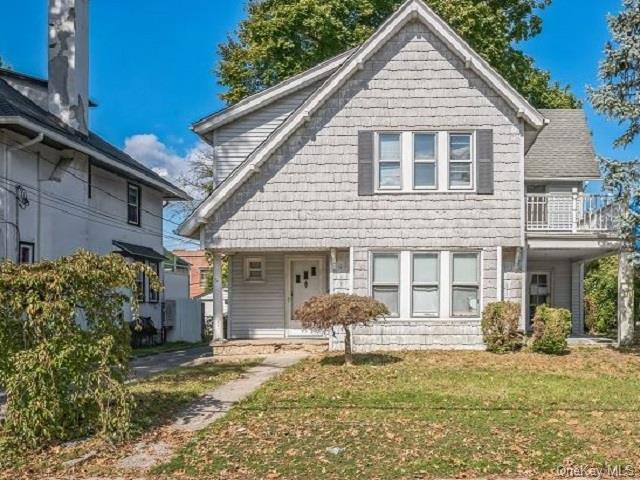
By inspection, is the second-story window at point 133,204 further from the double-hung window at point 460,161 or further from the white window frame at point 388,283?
the double-hung window at point 460,161

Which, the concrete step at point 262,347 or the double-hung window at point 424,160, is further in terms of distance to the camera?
the concrete step at point 262,347

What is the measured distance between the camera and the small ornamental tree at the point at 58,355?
7746 millimetres

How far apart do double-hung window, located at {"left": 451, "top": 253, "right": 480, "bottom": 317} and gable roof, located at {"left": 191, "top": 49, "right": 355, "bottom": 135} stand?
6.57 metres

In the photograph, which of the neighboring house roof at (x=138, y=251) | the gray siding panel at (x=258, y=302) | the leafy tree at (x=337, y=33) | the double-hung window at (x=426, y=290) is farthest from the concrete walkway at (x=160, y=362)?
the leafy tree at (x=337, y=33)

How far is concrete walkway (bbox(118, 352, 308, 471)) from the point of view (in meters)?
7.41

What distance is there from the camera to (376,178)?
16.6 metres

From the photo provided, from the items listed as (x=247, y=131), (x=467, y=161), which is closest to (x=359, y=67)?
(x=467, y=161)

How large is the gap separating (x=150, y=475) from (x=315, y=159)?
10.9 m

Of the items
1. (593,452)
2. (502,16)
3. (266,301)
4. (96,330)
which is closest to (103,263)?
(96,330)

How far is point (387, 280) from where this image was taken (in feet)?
54.8

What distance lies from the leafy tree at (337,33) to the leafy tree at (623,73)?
1221 cm

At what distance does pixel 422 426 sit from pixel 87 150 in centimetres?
1388

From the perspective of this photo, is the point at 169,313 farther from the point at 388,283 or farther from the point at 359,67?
the point at 359,67

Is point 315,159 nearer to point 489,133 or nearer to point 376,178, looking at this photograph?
point 376,178
